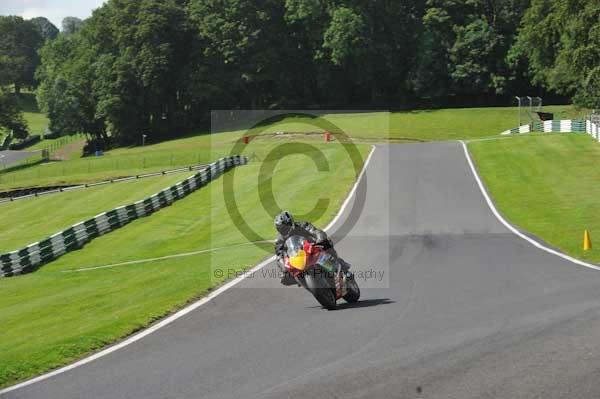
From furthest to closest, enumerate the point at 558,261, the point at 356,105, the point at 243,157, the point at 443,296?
the point at 356,105, the point at 243,157, the point at 558,261, the point at 443,296

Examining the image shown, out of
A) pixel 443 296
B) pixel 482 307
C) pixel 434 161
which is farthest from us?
pixel 434 161

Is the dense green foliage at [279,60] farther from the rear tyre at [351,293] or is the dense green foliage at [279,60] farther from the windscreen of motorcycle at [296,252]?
the windscreen of motorcycle at [296,252]

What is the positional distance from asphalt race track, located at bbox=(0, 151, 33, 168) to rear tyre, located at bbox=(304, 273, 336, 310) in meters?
115

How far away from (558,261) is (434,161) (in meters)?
28.9

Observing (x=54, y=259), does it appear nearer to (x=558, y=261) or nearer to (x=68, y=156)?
(x=558, y=261)

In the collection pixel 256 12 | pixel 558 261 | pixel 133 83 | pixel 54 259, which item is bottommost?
pixel 54 259

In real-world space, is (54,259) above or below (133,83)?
below

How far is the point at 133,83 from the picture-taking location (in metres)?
116

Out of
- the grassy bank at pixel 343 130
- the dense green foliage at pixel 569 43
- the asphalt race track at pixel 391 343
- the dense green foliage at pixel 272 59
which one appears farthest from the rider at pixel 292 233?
the dense green foliage at pixel 272 59

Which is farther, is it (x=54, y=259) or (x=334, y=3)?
(x=334, y=3)

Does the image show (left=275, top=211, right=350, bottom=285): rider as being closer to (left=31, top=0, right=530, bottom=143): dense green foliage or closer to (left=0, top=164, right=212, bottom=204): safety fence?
(left=0, top=164, right=212, bottom=204): safety fence

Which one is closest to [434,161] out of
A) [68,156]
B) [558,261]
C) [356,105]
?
[558,261]

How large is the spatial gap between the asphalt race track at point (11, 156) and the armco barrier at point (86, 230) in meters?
81.2

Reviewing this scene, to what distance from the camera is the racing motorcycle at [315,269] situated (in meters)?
13.5
